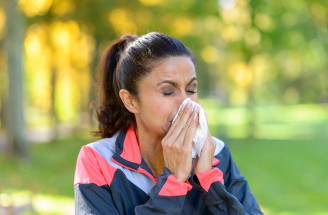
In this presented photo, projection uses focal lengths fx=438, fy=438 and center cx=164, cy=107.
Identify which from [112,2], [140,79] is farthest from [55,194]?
→ [112,2]

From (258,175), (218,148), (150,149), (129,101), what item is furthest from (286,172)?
(129,101)

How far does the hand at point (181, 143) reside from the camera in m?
2.12

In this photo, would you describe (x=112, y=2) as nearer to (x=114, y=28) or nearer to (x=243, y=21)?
(x=114, y=28)

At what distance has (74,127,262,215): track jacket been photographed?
80.7 inches

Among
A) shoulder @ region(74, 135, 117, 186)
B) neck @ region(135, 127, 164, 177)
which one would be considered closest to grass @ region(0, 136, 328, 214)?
neck @ region(135, 127, 164, 177)

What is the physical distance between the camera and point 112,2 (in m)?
15.5

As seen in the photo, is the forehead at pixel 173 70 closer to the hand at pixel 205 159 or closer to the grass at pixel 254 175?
the hand at pixel 205 159

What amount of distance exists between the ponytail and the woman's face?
0.26 metres

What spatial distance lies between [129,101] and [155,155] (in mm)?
336

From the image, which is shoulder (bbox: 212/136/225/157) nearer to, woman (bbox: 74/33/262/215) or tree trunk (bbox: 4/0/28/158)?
woman (bbox: 74/33/262/215)

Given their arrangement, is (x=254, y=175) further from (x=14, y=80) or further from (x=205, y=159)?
(x=205, y=159)

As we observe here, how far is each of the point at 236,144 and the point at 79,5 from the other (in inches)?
322

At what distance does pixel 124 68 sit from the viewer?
242 cm

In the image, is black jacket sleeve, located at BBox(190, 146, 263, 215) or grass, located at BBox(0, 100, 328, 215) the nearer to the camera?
black jacket sleeve, located at BBox(190, 146, 263, 215)
